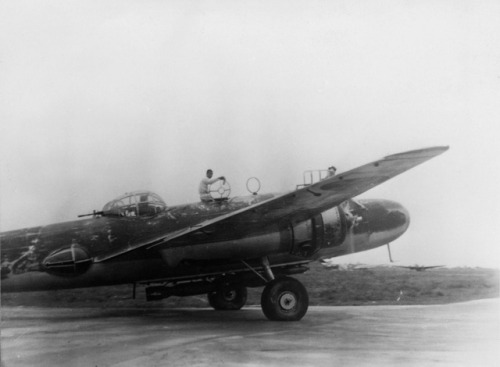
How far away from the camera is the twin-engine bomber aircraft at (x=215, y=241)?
33.9 ft

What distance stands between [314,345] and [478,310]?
5922 millimetres

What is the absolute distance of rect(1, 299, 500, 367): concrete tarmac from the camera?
277 inches

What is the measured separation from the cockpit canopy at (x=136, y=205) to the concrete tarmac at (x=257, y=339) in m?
2.25

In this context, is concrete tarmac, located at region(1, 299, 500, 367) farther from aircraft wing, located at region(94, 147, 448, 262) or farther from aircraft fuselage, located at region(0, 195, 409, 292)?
aircraft wing, located at region(94, 147, 448, 262)

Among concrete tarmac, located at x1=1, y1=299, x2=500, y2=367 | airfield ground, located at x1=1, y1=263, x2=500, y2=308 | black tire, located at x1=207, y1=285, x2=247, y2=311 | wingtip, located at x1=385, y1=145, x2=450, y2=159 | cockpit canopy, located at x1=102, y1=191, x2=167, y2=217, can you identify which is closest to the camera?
concrete tarmac, located at x1=1, y1=299, x2=500, y2=367

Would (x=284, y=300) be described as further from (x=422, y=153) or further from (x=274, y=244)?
(x=422, y=153)

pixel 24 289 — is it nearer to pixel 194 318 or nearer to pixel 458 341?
pixel 194 318

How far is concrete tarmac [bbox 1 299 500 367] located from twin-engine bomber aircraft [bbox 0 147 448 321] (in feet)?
2.66

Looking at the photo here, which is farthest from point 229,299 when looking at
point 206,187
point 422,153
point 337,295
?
point 422,153

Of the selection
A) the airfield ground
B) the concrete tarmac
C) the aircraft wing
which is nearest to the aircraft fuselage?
the aircraft wing

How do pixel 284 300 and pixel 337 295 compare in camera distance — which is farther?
pixel 337 295

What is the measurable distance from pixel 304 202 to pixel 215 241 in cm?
186

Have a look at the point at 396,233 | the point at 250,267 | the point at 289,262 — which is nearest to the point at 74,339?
the point at 250,267

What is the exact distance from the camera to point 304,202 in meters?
10.3
